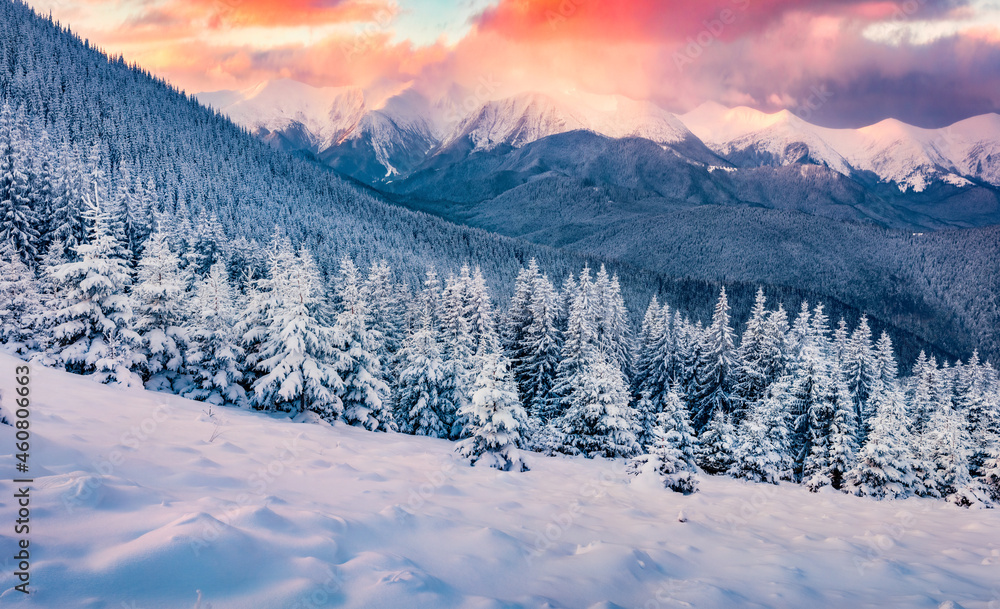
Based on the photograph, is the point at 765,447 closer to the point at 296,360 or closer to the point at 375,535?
the point at 296,360

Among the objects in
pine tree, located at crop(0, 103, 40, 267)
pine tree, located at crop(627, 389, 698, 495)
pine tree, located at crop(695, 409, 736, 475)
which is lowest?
pine tree, located at crop(695, 409, 736, 475)

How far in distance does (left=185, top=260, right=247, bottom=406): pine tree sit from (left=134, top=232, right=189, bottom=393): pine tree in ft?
1.75

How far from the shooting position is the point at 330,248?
94062 millimetres

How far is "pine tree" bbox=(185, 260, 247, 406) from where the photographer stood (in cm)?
1995

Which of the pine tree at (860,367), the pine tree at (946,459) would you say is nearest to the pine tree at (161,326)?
the pine tree at (946,459)

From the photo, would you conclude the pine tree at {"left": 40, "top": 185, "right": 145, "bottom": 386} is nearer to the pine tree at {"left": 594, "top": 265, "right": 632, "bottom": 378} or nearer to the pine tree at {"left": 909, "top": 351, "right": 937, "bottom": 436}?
the pine tree at {"left": 594, "top": 265, "right": 632, "bottom": 378}

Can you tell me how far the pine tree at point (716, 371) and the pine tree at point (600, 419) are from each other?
13.5 meters

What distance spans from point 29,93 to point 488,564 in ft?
516

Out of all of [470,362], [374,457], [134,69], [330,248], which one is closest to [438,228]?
[330,248]

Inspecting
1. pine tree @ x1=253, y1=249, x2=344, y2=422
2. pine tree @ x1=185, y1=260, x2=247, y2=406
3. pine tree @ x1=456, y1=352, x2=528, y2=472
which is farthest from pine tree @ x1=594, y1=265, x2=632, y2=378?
pine tree @ x1=185, y1=260, x2=247, y2=406

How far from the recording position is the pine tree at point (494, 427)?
15.2m

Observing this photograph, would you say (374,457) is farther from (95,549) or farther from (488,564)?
(95,549)

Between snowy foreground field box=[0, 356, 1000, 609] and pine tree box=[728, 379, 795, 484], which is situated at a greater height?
snowy foreground field box=[0, 356, 1000, 609]

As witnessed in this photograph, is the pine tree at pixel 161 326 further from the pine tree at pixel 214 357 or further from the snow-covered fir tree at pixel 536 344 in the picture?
the snow-covered fir tree at pixel 536 344
